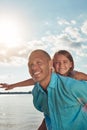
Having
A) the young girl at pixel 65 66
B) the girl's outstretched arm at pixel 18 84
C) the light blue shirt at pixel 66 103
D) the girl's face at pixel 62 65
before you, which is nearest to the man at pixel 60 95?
the light blue shirt at pixel 66 103

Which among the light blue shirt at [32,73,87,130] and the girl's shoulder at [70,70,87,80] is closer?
the light blue shirt at [32,73,87,130]

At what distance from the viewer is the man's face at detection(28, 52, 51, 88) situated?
185 inches

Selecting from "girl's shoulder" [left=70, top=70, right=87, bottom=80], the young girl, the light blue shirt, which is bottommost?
the light blue shirt

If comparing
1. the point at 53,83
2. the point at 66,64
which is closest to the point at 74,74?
the point at 66,64

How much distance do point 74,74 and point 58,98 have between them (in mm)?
2309

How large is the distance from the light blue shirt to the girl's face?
2.22 m

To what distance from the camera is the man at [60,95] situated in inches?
184

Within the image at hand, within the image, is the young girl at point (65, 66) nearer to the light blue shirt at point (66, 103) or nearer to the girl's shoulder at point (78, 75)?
the girl's shoulder at point (78, 75)

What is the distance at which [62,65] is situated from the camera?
7.09 m

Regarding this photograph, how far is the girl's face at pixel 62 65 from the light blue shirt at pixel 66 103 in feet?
7.27

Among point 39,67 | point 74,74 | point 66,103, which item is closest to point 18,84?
point 74,74

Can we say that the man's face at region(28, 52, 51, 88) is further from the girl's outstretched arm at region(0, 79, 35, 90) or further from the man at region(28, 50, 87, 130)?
the girl's outstretched arm at region(0, 79, 35, 90)

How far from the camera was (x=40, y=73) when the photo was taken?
4676 millimetres

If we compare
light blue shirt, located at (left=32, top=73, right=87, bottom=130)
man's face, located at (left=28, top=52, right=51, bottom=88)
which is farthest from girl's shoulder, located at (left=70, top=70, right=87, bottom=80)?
man's face, located at (left=28, top=52, right=51, bottom=88)
